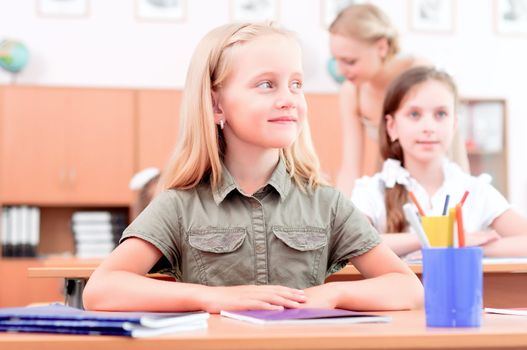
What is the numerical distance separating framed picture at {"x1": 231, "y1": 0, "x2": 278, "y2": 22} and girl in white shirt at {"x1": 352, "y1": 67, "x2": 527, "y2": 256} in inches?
139

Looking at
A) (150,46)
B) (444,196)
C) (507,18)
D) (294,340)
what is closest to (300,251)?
(294,340)

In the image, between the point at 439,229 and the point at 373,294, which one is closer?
the point at 439,229

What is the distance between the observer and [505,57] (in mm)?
6383

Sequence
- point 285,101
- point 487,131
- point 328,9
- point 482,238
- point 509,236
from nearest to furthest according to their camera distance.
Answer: point 285,101 < point 482,238 < point 509,236 < point 487,131 < point 328,9

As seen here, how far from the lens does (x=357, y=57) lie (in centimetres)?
338

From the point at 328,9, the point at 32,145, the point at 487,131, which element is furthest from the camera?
the point at 328,9

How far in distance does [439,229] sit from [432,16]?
5379mm

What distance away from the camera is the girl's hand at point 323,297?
1.34 metres

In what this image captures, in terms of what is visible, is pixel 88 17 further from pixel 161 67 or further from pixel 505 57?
pixel 505 57

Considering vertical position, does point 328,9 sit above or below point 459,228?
above

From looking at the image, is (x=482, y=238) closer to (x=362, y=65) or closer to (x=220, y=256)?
(x=220, y=256)

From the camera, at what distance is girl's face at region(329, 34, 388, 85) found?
3.38 meters

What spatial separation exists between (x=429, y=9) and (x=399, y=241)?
14.0 feet

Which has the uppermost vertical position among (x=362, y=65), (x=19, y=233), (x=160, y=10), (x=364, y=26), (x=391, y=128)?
(x=160, y=10)
